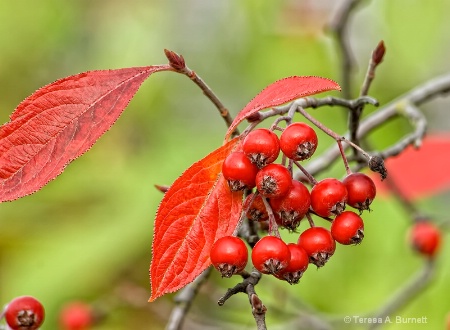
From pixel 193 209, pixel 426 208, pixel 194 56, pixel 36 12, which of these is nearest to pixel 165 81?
pixel 194 56

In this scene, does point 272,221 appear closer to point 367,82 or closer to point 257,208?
point 257,208

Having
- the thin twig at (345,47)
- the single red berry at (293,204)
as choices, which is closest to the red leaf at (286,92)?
the single red berry at (293,204)

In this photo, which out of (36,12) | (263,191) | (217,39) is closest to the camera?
(263,191)

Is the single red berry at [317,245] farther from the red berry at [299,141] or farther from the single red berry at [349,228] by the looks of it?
the red berry at [299,141]

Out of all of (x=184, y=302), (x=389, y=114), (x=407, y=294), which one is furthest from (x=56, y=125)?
(x=407, y=294)

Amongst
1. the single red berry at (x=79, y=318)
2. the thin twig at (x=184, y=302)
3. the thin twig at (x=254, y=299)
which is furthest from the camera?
the single red berry at (x=79, y=318)

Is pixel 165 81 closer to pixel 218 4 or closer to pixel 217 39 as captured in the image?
pixel 217 39
